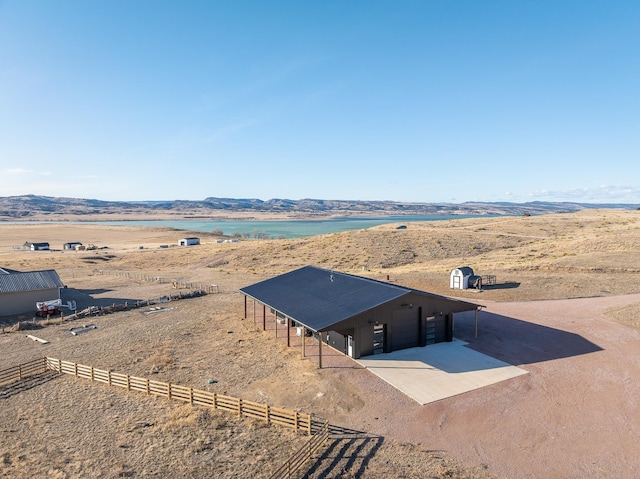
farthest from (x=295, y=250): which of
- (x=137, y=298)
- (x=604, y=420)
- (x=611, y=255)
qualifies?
(x=604, y=420)

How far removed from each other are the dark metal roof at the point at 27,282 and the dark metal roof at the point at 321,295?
22111 mm

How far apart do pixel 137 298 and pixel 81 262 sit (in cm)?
4068

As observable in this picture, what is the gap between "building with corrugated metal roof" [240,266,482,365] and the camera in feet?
78.6

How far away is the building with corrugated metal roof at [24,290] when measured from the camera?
126 ft

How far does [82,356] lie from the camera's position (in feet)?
86.0

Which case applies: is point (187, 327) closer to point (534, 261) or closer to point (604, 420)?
point (604, 420)

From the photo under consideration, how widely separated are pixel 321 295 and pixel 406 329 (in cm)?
634

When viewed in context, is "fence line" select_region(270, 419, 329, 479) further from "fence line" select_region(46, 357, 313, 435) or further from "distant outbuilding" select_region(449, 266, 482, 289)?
"distant outbuilding" select_region(449, 266, 482, 289)

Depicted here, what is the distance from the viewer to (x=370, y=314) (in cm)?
2408

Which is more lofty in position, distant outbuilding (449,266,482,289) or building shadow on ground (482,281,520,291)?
distant outbuilding (449,266,482,289)

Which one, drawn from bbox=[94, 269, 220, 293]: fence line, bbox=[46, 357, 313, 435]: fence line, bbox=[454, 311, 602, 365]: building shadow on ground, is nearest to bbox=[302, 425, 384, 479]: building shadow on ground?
bbox=[46, 357, 313, 435]: fence line

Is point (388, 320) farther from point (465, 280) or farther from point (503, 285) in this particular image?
point (503, 285)

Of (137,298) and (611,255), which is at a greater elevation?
(611,255)

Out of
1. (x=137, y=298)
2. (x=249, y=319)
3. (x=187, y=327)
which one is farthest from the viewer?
(x=137, y=298)
